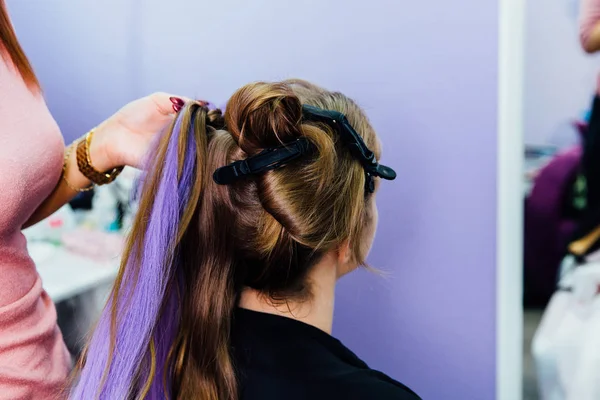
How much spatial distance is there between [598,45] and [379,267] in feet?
1.99

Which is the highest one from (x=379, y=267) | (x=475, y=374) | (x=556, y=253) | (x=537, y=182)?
(x=537, y=182)

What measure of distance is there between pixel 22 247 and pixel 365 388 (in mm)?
501

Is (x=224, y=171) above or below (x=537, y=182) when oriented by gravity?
above

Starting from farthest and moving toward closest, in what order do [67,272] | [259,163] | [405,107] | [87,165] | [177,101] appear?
[67,272] < [405,107] < [87,165] < [177,101] < [259,163]

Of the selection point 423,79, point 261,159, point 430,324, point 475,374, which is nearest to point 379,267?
point 430,324

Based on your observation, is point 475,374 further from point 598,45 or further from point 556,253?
point 598,45

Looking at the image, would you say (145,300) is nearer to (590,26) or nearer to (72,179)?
(72,179)

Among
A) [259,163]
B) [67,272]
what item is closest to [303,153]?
[259,163]

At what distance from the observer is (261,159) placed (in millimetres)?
637

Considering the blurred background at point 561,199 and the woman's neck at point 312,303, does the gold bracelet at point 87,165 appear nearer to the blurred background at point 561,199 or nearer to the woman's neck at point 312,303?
the woman's neck at point 312,303

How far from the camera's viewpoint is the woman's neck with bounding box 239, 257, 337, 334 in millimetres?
735

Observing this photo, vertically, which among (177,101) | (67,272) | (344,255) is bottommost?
(67,272)

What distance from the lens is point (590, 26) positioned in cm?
82

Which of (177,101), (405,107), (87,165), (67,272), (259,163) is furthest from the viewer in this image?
(67,272)
